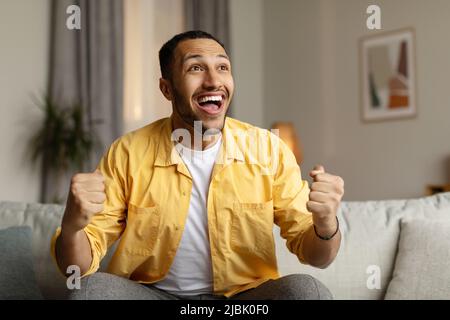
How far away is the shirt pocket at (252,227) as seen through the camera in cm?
138

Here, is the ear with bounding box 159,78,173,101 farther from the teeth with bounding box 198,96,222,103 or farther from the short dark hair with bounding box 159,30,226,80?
the teeth with bounding box 198,96,222,103

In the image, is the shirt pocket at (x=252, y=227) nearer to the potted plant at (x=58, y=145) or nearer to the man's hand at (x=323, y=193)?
the man's hand at (x=323, y=193)

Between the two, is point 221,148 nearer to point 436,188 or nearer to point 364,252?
point 364,252

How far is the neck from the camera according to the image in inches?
55.2

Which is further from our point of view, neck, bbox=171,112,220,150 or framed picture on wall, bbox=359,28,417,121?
framed picture on wall, bbox=359,28,417,121

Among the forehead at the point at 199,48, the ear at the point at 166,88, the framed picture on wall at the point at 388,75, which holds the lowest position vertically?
the ear at the point at 166,88

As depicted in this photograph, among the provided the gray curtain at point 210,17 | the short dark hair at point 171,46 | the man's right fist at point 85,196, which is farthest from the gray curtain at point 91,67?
the man's right fist at point 85,196

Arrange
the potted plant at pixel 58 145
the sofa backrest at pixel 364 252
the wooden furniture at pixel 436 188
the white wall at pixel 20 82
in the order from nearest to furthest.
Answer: the sofa backrest at pixel 364 252, the white wall at pixel 20 82, the potted plant at pixel 58 145, the wooden furniture at pixel 436 188

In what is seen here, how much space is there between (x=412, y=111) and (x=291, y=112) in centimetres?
100

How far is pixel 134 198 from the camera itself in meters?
1.38

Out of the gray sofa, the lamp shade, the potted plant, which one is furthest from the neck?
the lamp shade

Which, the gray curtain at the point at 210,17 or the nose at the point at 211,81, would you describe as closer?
the nose at the point at 211,81

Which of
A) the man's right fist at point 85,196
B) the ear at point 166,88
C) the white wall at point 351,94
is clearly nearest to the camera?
the man's right fist at point 85,196

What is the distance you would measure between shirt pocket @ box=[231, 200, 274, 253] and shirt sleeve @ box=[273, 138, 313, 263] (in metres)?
0.03
